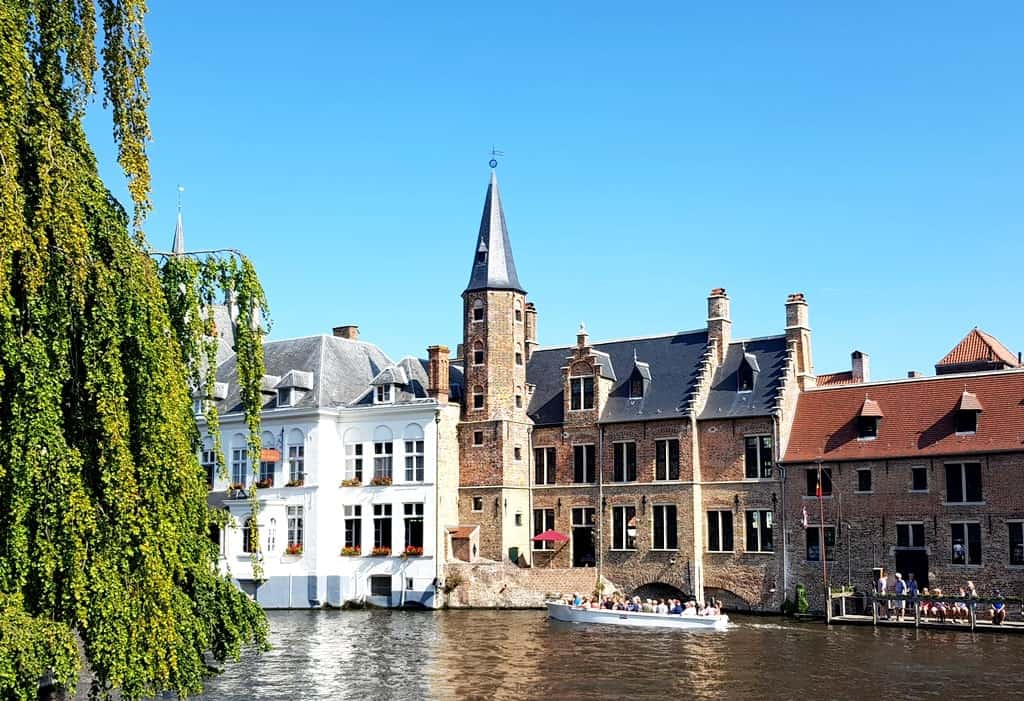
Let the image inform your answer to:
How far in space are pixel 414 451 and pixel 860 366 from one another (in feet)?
69.3

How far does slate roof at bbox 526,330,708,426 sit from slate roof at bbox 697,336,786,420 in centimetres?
110

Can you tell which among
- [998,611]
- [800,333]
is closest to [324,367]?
[800,333]

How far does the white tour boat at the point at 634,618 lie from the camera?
126 feet

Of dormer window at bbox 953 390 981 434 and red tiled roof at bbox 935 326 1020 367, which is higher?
red tiled roof at bbox 935 326 1020 367

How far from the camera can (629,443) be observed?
48188 millimetres

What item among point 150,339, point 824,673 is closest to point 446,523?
point 824,673

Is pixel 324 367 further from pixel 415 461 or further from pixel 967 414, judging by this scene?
pixel 967 414

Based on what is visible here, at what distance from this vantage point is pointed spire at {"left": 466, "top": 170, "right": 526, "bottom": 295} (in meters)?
50.1

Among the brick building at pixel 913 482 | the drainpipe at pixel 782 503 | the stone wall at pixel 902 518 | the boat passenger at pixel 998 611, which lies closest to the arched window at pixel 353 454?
the drainpipe at pixel 782 503

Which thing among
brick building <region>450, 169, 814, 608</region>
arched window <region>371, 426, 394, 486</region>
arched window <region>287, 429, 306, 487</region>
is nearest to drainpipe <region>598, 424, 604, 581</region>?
brick building <region>450, 169, 814, 608</region>

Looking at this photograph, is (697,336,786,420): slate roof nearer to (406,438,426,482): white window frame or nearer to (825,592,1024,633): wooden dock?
(825,592,1024,633): wooden dock

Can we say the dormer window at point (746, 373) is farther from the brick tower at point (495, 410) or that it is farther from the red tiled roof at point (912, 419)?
the brick tower at point (495, 410)

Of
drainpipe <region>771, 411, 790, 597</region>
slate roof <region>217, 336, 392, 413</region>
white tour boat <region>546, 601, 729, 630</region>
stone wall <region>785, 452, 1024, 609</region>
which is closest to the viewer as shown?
white tour boat <region>546, 601, 729, 630</region>

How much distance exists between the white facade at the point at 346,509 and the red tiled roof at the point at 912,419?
15.5m
